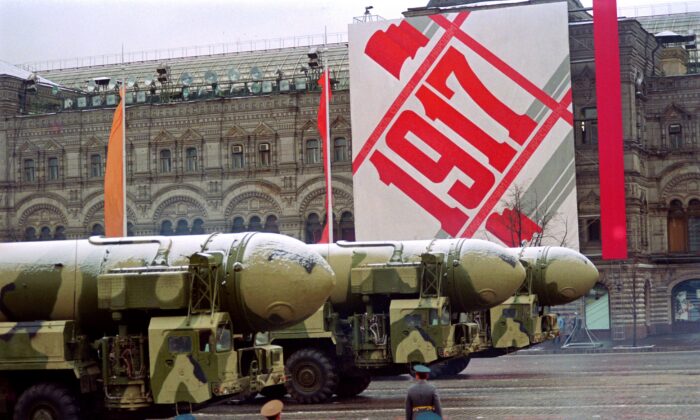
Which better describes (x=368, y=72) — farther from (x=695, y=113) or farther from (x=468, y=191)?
(x=695, y=113)

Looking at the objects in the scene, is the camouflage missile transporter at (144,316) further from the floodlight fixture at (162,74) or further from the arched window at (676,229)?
the floodlight fixture at (162,74)

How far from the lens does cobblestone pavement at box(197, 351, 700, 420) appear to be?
22547 millimetres

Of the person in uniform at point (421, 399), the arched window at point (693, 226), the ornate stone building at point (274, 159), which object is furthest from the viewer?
the arched window at point (693, 226)

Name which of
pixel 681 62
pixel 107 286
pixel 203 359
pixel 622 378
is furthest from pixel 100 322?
pixel 681 62

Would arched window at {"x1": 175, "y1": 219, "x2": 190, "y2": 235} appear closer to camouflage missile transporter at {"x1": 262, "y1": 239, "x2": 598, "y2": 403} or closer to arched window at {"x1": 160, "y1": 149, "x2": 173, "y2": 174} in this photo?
arched window at {"x1": 160, "y1": 149, "x2": 173, "y2": 174}

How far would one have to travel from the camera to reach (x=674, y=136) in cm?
6075

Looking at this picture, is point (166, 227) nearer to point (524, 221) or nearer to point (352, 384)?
point (524, 221)

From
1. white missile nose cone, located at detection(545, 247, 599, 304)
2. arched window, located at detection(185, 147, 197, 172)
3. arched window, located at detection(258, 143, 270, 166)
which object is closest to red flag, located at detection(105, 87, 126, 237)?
white missile nose cone, located at detection(545, 247, 599, 304)

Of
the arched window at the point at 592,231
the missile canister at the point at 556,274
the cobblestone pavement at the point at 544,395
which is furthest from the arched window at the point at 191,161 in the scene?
the missile canister at the point at 556,274

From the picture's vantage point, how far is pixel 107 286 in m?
18.5

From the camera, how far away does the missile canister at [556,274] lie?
3300 cm

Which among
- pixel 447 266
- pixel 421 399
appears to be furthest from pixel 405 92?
pixel 421 399

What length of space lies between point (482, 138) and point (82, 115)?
21.0 meters

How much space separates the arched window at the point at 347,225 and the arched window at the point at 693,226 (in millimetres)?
15842
